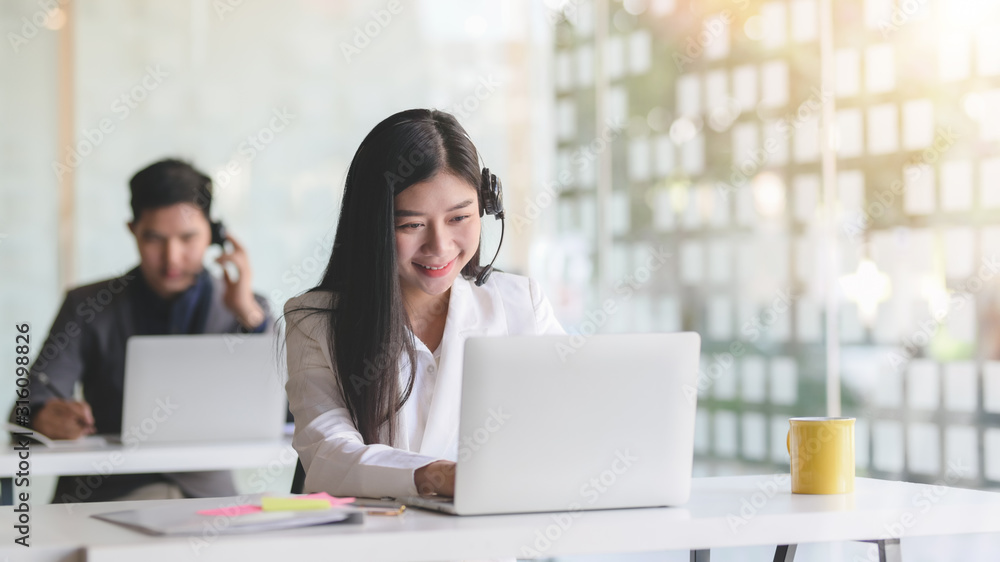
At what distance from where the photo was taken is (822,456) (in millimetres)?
1585

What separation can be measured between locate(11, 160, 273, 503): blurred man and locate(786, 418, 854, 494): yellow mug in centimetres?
176

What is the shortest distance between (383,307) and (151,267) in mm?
1506

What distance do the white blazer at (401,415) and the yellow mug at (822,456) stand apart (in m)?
0.52

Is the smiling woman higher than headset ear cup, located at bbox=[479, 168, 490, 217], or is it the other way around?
headset ear cup, located at bbox=[479, 168, 490, 217]

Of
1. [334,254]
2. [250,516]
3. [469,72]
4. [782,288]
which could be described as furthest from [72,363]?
[782,288]

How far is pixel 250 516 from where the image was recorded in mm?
1281

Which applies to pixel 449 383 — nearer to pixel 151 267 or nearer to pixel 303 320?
pixel 303 320
